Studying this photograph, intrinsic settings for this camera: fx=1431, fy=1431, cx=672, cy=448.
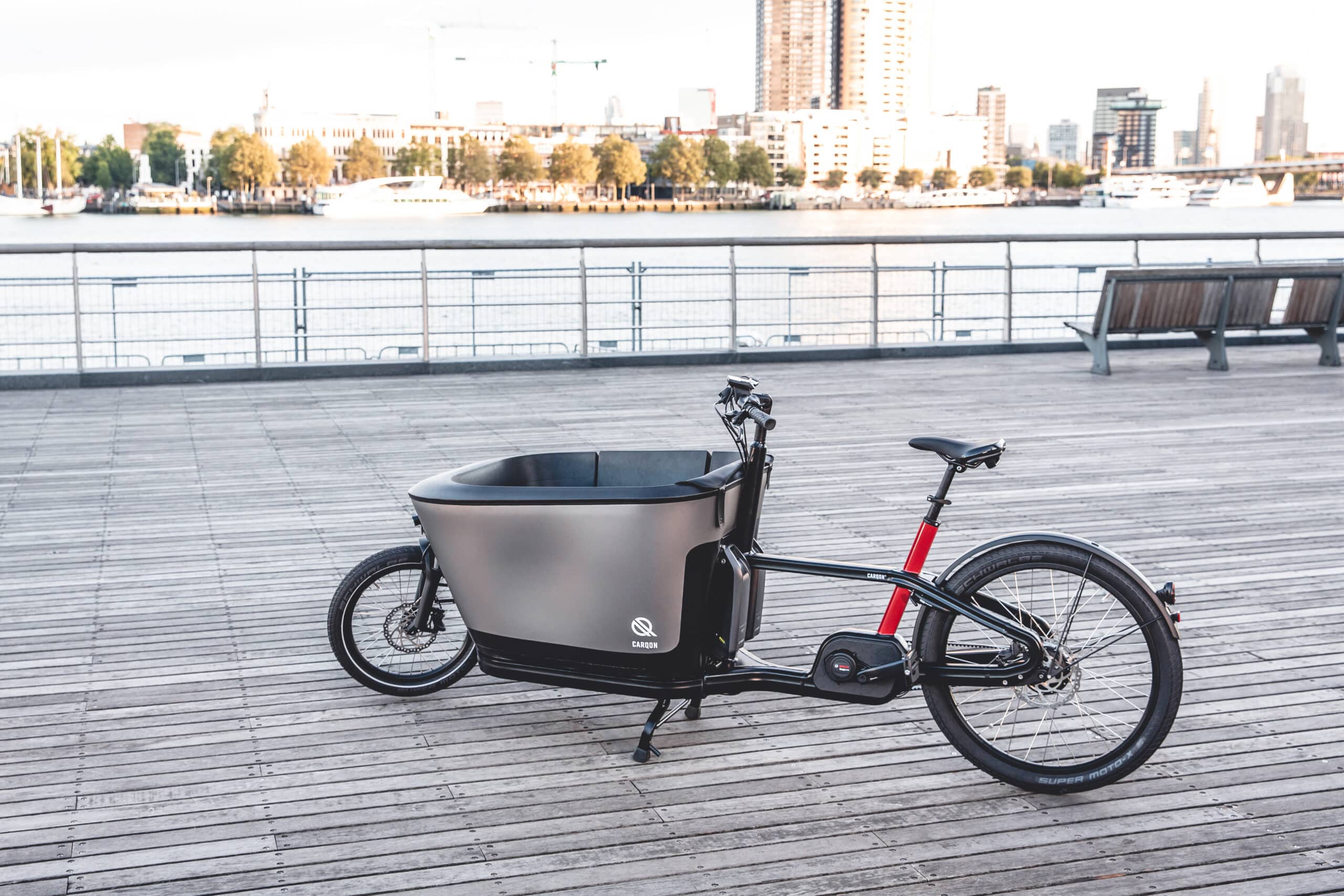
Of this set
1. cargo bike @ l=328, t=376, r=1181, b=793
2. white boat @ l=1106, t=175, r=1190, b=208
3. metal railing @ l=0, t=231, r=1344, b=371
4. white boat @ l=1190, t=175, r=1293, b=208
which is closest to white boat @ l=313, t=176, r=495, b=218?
metal railing @ l=0, t=231, r=1344, b=371

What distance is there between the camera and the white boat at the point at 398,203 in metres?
122

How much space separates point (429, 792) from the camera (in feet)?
11.5

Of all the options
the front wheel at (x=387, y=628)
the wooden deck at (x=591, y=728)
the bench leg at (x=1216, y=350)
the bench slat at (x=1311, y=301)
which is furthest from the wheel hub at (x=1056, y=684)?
the bench slat at (x=1311, y=301)

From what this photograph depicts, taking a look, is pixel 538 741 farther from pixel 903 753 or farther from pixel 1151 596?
pixel 1151 596

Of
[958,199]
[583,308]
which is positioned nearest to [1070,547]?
[583,308]

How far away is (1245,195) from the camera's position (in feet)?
450

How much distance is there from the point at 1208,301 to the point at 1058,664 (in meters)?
9.14

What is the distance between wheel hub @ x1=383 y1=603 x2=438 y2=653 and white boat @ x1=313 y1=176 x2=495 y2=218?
12137cm

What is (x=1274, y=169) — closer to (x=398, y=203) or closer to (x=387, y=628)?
(x=398, y=203)

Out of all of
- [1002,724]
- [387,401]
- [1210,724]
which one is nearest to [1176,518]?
[1210,724]

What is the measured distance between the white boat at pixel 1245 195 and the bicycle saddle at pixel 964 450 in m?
140

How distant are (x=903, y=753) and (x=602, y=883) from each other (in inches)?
41.5

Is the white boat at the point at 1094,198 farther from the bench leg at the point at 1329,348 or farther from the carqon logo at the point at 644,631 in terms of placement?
the carqon logo at the point at 644,631

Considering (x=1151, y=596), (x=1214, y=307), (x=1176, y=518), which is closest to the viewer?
(x=1151, y=596)
